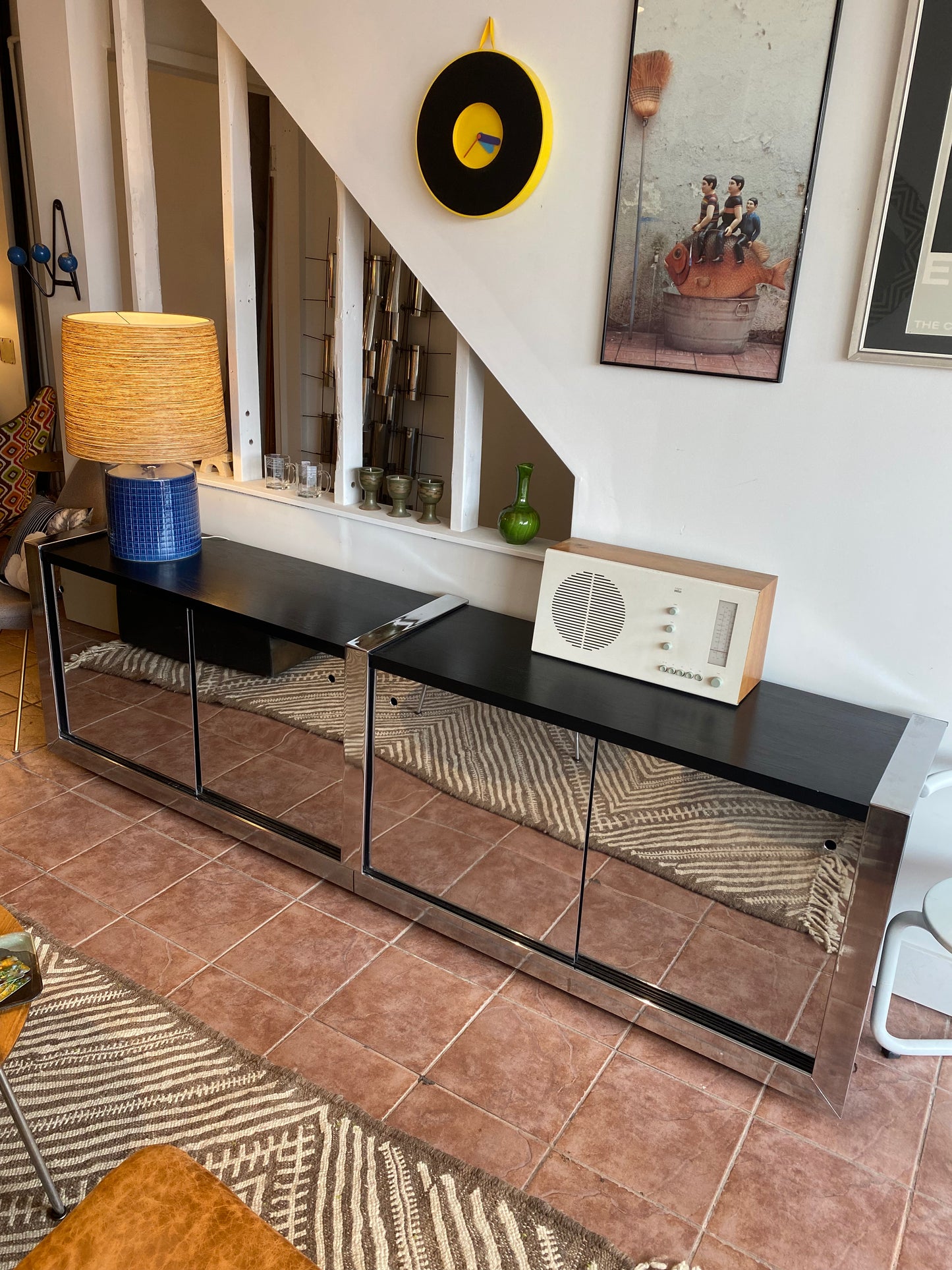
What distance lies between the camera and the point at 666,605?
209 cm

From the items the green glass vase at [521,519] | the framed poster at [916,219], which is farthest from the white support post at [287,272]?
the framed poster at [916,219]

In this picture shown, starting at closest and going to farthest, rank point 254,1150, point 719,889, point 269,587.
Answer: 1. point 254,1150
2. point 719,889
3. point 269,587

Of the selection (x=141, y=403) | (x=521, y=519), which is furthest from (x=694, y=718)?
(x=141, y=403)

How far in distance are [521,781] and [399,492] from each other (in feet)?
3.23

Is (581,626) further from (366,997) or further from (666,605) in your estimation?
(366,997)

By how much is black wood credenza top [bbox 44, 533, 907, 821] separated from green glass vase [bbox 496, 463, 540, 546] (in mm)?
215

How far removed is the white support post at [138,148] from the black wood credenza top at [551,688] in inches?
35.9

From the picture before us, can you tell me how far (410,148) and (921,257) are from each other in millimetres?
1246

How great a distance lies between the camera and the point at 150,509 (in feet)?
8.88

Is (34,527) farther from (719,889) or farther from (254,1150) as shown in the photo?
(719,889)

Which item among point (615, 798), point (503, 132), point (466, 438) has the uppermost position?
point (503, 132)

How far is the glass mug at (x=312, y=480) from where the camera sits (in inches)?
114

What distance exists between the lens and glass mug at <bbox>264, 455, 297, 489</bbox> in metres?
2.97

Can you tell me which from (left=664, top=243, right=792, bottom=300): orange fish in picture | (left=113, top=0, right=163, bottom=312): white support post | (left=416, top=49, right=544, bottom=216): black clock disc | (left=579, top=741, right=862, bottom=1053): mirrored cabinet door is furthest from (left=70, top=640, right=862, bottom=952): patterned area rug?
(left=113, top=0, right=163, bottom=312): white support post
